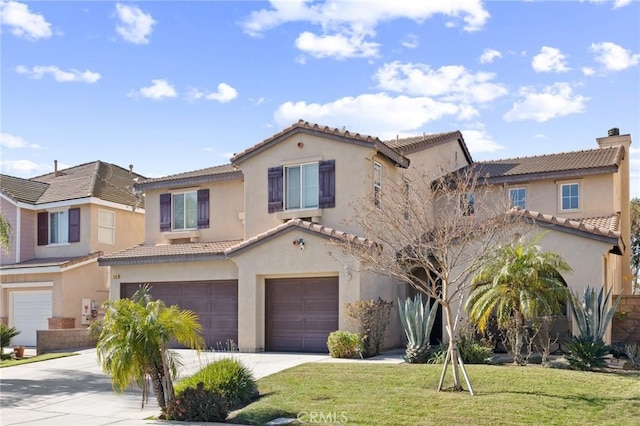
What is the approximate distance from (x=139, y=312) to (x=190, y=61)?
26.2 feet

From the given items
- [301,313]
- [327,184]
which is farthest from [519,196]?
[301,313]

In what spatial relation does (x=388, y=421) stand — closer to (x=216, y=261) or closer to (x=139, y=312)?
(x=139, y=312)

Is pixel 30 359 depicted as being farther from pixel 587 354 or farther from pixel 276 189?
pixel 587 354

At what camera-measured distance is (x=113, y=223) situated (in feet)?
101

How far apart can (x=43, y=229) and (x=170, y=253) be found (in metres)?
10.1

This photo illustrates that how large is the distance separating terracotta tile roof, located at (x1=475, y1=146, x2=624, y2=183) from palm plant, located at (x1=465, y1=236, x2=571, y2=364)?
23.1ft

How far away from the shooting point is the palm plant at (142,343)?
40.8 feet

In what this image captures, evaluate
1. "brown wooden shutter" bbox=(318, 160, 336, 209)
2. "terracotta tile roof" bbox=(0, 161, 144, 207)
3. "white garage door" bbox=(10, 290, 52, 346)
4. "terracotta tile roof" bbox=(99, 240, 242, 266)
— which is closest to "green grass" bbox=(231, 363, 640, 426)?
"brown wooden shutter" bbox=(318, 160, 336, 209)

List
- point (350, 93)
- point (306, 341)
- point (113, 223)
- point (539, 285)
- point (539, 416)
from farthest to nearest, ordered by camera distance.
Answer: point (113, 223), point (306, 341), point (350, 93), point (539, 285), point (539, 416)

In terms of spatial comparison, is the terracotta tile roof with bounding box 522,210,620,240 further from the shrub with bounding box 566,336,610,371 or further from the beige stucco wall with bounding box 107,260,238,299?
the beige stucco wall with bounding box 107,260,238,299

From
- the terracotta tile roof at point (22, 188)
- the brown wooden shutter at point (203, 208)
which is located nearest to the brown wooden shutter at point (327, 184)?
the brown wooden shutter at point (203, 208)

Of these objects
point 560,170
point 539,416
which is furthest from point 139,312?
point 560,170

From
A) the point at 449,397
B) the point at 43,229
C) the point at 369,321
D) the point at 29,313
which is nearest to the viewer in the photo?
the point at 449,397

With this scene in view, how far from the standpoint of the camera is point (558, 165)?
24766 mm
